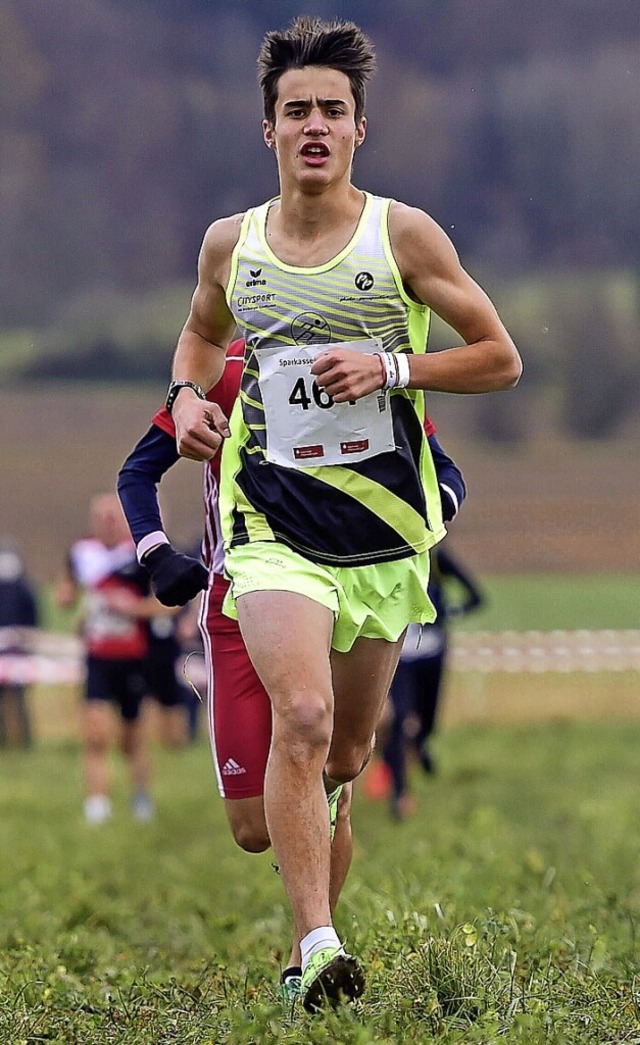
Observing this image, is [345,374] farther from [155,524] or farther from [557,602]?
[557,602]

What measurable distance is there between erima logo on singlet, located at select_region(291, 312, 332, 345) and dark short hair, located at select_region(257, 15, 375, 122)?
0.64m

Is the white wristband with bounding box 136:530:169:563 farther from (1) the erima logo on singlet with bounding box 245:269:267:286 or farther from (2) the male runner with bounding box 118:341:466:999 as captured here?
(1) the erima logo on singlet with bounding box 245:269:267:286

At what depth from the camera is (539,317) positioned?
96.7 feet

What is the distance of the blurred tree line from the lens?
28.8 meters

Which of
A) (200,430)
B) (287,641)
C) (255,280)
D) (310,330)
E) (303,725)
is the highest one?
(255,280)

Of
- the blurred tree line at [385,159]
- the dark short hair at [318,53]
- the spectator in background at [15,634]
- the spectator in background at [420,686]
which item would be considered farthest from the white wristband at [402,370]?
the blurred tree line at [385,159]

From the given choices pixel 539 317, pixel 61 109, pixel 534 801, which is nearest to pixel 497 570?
pixel 539 317

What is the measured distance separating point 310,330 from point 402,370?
300mm

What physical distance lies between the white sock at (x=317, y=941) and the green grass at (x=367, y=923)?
0.53 feet

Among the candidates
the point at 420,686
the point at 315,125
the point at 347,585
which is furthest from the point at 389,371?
→ the point at 420,686

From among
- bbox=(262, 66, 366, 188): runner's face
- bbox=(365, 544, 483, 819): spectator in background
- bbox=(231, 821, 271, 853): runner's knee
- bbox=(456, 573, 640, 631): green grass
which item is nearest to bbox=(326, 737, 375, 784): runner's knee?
bbox=(231, 821, 271, 853): runner's knee

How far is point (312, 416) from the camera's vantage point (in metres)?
5.18

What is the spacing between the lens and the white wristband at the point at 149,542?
561cm

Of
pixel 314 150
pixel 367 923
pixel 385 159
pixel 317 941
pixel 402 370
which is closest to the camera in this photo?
pixel 317 941
